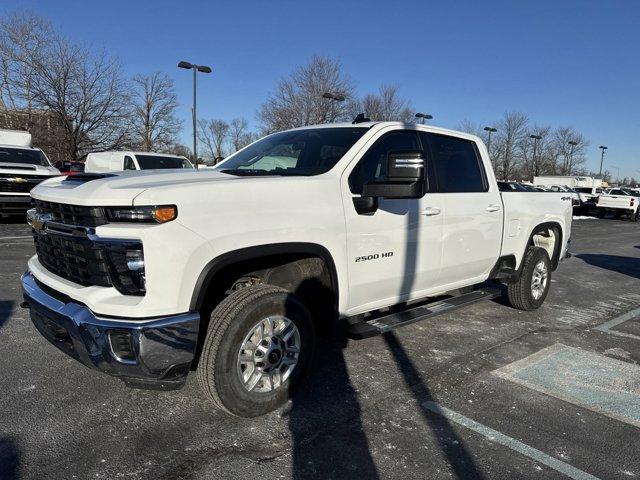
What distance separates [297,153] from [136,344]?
2064mm

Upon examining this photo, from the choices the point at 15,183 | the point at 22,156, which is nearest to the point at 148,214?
the point at 15,183

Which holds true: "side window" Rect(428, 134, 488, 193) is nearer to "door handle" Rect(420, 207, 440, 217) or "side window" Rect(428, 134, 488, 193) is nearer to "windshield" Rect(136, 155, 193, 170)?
"door handle" Rect(420, 207, 440, 217)

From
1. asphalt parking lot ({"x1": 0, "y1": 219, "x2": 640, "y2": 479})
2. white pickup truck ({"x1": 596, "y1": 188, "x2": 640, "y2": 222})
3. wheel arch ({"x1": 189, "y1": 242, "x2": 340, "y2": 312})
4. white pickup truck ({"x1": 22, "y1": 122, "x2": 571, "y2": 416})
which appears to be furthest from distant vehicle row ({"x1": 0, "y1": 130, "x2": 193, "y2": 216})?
white pickup truck ({"x1": 596, "y1": 188, "x2": 640, "y2": 222})

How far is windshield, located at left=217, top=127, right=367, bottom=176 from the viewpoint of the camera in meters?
3.62

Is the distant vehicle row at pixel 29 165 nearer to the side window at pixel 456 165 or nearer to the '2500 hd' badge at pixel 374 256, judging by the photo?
the side window at pixel 456 165

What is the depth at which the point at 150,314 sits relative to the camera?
2574mm

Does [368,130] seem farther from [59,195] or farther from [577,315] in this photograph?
[577,315]

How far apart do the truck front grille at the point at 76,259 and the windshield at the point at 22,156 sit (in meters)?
12.0

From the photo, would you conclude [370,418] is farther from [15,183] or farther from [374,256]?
[15,183]

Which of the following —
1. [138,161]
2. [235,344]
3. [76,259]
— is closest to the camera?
[76,259]

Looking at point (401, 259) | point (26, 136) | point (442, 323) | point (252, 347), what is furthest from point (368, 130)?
point (26, 136)

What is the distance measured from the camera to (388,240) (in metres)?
3.64

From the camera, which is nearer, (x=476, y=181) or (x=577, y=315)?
(x=476, y=181)

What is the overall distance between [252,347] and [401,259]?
55.1 inches
